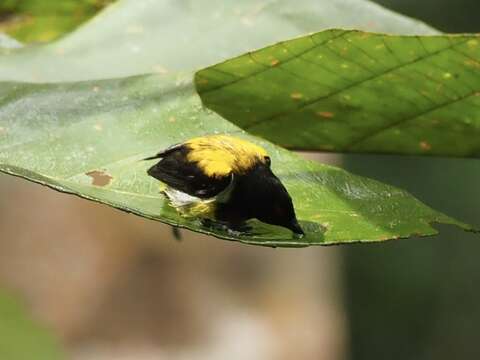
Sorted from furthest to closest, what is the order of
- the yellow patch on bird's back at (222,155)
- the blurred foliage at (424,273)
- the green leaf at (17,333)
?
1. the blurred foliage at (424,273)
2. the green leaf at (17,333)
3. the yellow patch on bird's back at (222,155)

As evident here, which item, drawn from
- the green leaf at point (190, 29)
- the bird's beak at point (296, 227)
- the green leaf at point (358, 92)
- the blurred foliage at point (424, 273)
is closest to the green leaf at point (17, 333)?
the green leaf at point (190, 29)

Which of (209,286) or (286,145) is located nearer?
(286,145)

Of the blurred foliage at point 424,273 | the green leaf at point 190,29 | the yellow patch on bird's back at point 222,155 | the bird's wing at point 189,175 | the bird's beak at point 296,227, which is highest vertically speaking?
the green leaf at point 190,29

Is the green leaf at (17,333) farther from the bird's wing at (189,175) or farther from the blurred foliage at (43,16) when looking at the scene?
the bird's wing at (189,175)

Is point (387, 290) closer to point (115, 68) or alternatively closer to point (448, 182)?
point (448, 182)

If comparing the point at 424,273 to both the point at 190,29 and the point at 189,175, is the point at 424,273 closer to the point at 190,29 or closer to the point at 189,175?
the point at 190,29

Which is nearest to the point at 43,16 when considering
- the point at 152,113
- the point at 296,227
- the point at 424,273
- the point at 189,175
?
the point at 152,113

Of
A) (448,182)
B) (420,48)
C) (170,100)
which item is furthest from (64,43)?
(448,182)
